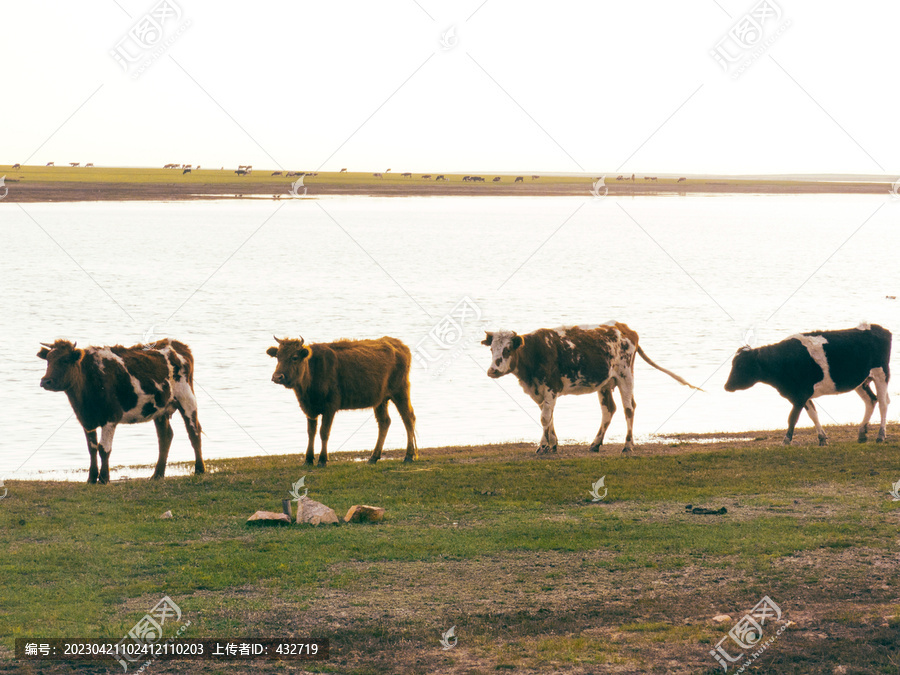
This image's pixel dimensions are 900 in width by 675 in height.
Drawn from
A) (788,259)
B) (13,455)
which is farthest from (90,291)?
(788,259)

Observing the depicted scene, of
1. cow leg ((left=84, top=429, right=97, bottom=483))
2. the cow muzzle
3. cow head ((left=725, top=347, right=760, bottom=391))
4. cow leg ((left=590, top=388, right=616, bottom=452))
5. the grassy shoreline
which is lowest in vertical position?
the grassy shoreline

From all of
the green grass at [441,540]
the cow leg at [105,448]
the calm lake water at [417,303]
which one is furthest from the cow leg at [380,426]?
the cow leg at [105,448]

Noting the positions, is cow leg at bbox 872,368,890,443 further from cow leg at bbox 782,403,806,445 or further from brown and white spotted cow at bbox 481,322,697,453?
brown and white spotted cow at bbox 481,322,697,453

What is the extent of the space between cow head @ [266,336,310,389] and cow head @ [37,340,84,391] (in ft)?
9.02

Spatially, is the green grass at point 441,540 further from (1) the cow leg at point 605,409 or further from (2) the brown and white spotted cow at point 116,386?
(1) the cow leg at point 605,409

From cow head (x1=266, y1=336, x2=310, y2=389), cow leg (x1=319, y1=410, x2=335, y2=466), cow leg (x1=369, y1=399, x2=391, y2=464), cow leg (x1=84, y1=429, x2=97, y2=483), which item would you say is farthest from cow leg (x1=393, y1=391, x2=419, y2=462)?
cow leg (x1=84, y1=429, x2=97, y2=483)

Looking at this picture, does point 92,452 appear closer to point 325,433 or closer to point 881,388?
point 325,433

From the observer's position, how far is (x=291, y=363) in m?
14.9

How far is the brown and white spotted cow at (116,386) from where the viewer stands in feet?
44.1

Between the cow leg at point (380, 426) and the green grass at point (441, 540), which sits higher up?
the cow leg at point (380, 426)

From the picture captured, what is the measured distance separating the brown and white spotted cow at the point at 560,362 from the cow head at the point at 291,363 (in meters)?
2.93

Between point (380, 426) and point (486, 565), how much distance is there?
273 inches

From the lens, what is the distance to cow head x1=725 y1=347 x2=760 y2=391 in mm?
16484

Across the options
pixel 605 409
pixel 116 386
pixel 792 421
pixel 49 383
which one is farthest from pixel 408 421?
pixel 792 421
